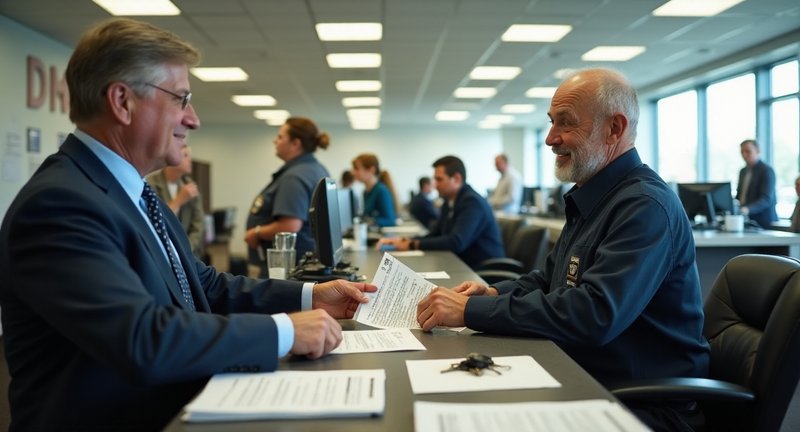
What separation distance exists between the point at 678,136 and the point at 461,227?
7146 mm

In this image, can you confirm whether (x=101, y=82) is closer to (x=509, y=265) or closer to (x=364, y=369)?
(x=364, y=369)

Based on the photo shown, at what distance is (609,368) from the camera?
141 centimetres

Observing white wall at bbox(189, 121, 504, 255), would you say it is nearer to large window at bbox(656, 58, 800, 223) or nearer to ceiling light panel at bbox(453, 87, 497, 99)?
ceiling light panel at bbox(453, 87, 497, 99)

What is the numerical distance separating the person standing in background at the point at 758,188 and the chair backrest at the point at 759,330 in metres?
5.59

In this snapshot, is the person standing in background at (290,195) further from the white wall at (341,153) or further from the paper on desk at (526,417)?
the white wall at (341,153)

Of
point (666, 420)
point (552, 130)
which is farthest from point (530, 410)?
point (552, 130)

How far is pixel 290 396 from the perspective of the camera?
0.94 m

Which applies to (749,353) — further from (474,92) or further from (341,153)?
(341,153)

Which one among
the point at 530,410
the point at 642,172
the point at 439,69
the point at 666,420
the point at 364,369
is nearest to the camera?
the point at 530,410

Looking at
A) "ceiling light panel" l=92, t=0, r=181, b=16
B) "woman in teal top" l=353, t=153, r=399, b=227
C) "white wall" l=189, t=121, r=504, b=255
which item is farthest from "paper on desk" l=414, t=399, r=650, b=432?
"white wall" l=189, t=121, r=504, b=255

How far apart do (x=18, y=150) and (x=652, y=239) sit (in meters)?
5.57

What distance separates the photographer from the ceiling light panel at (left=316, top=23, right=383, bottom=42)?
5.74 m

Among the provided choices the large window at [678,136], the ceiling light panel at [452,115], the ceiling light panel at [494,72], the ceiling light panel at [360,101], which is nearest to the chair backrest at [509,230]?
the ceiling light panel at [494,72]

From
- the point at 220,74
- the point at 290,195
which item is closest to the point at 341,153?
the point at 220,74
